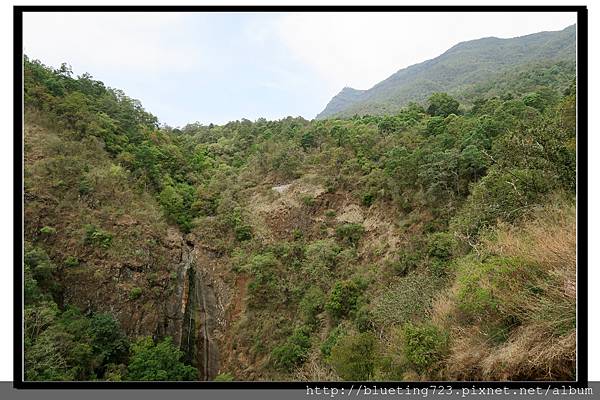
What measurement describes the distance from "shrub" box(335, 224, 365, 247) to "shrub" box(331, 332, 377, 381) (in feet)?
27.4

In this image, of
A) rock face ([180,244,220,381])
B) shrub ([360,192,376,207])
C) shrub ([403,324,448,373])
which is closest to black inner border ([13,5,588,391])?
shrub ([403,324,448,373])

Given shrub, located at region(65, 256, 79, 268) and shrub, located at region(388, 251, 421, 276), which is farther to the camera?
shrub, located at region(388, 251, 421, 276)

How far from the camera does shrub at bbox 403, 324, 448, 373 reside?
4.90m

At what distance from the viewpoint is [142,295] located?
12445 mm

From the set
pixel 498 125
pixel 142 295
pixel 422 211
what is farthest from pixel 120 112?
pixel 498 125

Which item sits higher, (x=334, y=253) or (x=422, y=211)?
(x=422, y=211)

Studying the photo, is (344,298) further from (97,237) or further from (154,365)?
(97,237)

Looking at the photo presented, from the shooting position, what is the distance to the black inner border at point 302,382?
13.1ft

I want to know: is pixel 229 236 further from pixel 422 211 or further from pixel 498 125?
pixel 498 125

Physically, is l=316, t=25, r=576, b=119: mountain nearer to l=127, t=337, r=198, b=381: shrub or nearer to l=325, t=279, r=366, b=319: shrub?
l=325, t=279, r=366, b=319: shrub

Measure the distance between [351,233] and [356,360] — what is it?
9.20 metres

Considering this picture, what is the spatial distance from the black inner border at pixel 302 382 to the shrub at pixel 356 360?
95cm

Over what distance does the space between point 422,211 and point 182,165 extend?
1197 centimetres

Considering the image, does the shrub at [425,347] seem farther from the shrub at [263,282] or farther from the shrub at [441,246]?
the shrub at [263,282]
